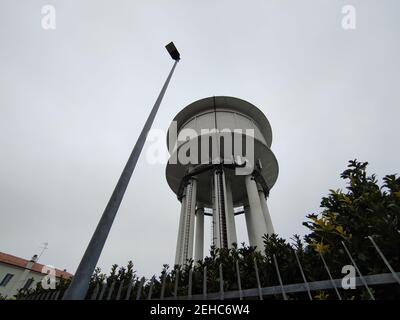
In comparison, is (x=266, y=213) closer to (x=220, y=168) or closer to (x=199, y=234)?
(x=220, y=168)

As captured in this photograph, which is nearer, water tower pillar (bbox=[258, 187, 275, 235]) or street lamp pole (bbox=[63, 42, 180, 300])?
street lamp pole (bbox=[63, 42, 180, 300])

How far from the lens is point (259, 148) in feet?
37.4

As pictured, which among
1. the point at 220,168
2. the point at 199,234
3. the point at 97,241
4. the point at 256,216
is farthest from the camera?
the point at 199,234

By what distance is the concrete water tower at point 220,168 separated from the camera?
9.52m

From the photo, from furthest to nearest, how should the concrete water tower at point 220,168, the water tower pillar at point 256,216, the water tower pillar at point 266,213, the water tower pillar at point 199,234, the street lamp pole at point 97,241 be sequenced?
the water tower pillar at point 199,234, the water tower pillar at point 266,213, the concrete water tower at point 220,168, the water tower pillar at point 256,216, the street lamp pole at point 97,241

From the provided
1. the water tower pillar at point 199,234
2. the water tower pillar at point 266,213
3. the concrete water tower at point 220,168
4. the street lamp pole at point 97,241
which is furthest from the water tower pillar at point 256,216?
the street lamp pole at point 97,241

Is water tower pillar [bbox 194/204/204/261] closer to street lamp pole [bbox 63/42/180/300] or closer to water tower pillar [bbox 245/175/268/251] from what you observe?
water tower pillar [bbox 245/175/268/251]

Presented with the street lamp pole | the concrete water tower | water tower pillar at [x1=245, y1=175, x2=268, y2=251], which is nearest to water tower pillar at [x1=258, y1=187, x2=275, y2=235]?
the concrete water tower

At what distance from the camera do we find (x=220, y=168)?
10672 mm

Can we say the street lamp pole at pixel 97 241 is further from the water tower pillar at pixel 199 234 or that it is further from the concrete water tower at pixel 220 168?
the water tower pillar at pixel 199 234

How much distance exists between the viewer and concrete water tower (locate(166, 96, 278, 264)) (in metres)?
9.52

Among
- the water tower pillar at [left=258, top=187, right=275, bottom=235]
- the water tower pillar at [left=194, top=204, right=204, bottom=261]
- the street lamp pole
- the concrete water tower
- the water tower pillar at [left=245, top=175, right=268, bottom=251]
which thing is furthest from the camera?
the water tower pillar at [left=194, top=204, right=204, bottom=261]

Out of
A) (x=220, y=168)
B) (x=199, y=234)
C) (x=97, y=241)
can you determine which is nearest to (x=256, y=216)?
(x=220, y=168)
